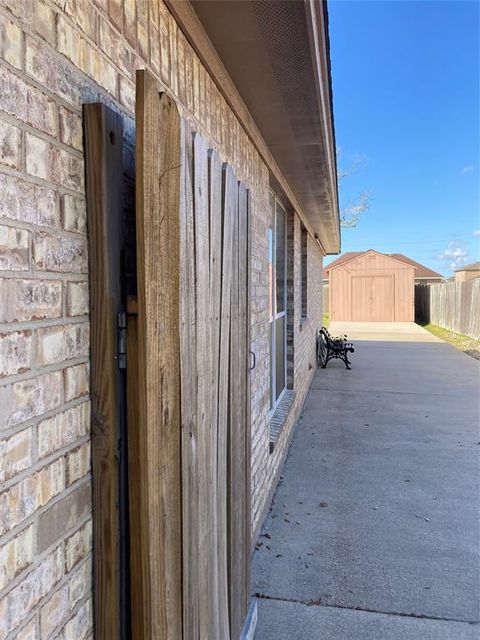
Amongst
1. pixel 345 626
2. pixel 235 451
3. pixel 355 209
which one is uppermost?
pixel 355 209

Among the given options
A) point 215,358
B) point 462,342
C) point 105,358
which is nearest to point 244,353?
point 215,358

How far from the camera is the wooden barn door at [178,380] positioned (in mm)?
1301

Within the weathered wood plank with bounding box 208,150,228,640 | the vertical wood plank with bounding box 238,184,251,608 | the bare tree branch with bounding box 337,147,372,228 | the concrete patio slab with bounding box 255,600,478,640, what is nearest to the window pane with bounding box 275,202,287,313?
the vertical wood plank with bounding box 238,184,251,608

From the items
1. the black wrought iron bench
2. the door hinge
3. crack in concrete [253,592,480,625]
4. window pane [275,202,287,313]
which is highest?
window pane [275,202,287,313]

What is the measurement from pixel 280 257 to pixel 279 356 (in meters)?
1.28

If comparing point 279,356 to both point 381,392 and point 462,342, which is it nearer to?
point 381,392

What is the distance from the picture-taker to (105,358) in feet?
4.14

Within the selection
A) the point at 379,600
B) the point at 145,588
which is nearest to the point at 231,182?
the point at 145,588

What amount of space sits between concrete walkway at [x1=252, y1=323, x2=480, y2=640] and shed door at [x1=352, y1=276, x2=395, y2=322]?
70.9 feet

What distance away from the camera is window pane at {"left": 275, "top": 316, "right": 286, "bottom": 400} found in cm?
540

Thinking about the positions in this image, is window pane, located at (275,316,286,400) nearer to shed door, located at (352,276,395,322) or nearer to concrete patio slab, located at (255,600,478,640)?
concrete patio slab, located at (255,600,478,640)

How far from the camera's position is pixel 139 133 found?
127 cm

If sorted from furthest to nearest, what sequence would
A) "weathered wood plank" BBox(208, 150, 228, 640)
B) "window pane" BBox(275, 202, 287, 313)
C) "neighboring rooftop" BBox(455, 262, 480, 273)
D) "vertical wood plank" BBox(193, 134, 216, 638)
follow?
"neighboring rooftop" BBox(455, 262, 480, 273) < "window pane" BBox(275, 202, 287, 313) < "weathered wood plank" BBox(208, 150, 228, 640) < "vertical wood plank" BBox(193, 134, 216, 638)

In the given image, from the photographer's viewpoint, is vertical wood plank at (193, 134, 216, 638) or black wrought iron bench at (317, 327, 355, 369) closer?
vertical wood plank at (193, 134, 216, 638)
